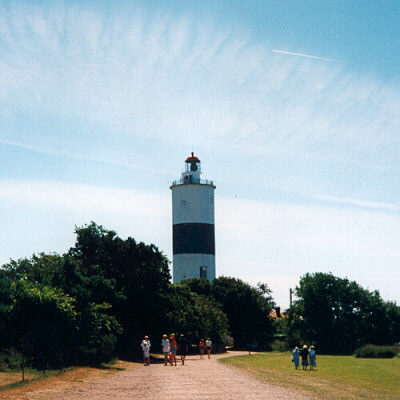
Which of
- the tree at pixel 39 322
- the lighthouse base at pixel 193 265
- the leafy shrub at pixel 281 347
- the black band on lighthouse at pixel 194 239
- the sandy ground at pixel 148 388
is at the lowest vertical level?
the leafy shrub at pixel 281 347

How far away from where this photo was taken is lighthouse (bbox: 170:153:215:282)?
3191 inches

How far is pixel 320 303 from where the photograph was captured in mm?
79875

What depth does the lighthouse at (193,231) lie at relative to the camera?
81062 mm

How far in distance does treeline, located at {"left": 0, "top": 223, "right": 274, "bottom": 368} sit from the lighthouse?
10.1 feet

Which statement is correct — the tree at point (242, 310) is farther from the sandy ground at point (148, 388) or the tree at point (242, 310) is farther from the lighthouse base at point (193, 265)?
the sandy ground at point (148, 388)

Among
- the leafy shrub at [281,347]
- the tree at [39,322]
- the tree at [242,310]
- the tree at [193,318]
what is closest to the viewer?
the tree at [39,322]

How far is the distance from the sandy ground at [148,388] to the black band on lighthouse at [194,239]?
172ft

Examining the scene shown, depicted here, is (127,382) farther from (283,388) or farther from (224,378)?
(283,388)

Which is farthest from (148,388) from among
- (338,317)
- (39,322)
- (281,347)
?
(338,317)

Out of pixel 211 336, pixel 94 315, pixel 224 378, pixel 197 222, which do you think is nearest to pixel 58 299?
pixel 94 315

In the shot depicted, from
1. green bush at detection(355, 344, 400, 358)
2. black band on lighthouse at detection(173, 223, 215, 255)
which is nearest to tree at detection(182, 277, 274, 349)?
black band on lighthouse at detection(173, 223, 215, 255)

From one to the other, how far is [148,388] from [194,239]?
59.7 m

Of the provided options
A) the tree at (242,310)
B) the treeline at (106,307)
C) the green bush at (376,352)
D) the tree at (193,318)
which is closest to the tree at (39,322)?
the treeline at (106,307)

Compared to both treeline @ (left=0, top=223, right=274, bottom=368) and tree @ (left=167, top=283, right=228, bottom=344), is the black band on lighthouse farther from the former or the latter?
tree @ (left=167, top=283, right=228, bottom=344)
